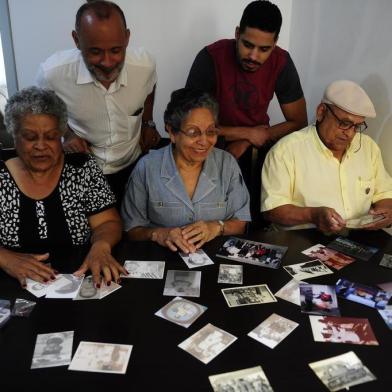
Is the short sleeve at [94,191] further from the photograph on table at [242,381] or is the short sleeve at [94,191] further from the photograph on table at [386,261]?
the photograph on table at [386,261]

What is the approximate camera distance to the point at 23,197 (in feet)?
5.48

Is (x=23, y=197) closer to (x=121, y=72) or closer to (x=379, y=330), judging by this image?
(x=121, y=72)

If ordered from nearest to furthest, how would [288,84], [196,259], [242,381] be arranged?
1. [242,381]
2. [196,259]
3. [288,84]

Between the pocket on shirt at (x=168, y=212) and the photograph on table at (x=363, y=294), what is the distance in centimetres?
75

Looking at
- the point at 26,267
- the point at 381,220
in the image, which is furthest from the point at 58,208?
the point at 381,220

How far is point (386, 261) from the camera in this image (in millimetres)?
1635

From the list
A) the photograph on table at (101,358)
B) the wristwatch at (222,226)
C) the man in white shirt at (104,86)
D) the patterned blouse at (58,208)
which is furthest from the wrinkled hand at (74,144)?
the photograph on table at (101,358)

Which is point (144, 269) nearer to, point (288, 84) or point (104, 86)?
point (104, 86)

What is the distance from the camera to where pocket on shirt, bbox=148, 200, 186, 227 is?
191 centimetres

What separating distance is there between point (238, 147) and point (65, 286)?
4.15 ft

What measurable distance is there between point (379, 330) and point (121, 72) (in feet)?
5.46

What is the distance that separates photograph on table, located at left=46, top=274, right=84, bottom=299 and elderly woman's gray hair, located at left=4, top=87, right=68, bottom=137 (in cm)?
62

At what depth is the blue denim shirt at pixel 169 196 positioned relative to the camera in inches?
75.1

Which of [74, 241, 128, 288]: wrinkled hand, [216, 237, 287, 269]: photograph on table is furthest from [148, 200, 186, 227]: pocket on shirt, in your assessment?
[74, 241, 128, 288]: wrinkled hand
